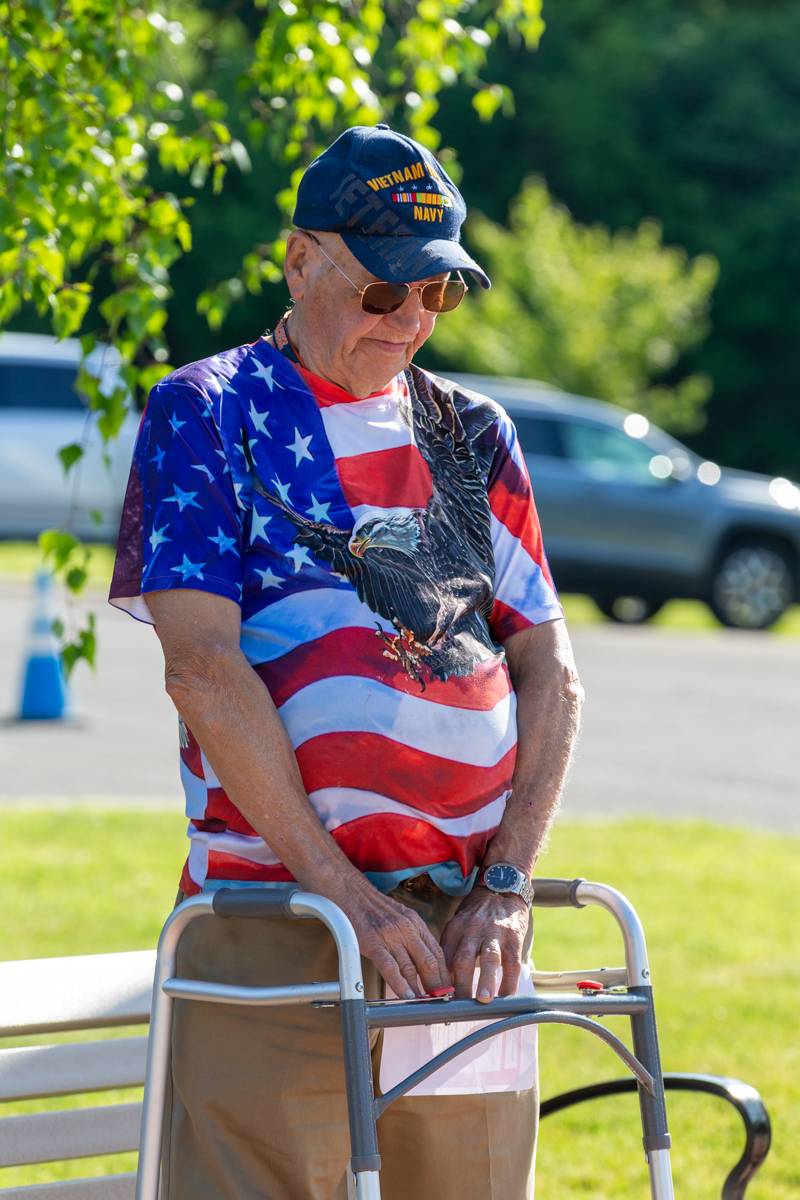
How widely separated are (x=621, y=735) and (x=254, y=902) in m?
9.27

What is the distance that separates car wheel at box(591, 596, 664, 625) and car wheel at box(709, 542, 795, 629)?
0.59m

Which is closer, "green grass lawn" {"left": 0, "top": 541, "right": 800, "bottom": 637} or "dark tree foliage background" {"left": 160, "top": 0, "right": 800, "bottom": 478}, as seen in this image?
"green grass lawn" {"left": 0, "top": 541, "right": 800, "bottom": 637}

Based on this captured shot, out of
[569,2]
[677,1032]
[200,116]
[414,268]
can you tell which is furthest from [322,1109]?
[569,2]

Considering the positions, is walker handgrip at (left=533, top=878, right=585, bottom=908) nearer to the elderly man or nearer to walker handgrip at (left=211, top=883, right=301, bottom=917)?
the elderly man

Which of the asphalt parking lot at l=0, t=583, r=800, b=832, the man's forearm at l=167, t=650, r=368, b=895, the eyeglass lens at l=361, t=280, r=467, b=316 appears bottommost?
the man's forearm at l=167, t=650, r=368, b=895

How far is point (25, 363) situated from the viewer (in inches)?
823

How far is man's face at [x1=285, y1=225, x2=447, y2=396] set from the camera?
2646mm

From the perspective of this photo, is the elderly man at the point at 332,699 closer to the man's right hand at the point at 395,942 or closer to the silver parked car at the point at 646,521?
the man's right hand at the point at 395,942

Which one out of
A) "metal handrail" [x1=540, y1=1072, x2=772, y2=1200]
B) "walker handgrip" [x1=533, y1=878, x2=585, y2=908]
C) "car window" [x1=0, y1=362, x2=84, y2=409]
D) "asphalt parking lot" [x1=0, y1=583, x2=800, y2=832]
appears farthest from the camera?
"car window" [x1=0, y1=362, x2=84, y2=409]

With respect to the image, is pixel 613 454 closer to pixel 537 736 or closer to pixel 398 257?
pixel 537 736

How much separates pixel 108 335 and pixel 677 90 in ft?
120

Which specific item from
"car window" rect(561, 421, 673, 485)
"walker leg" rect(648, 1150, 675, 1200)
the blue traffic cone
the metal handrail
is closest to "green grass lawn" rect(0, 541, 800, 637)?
"car window" rect(561, 421, 673, 485)

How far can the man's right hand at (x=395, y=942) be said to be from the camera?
2.50 metres

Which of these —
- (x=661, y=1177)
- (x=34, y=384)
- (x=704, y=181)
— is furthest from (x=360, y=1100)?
(x=704, y=181)
